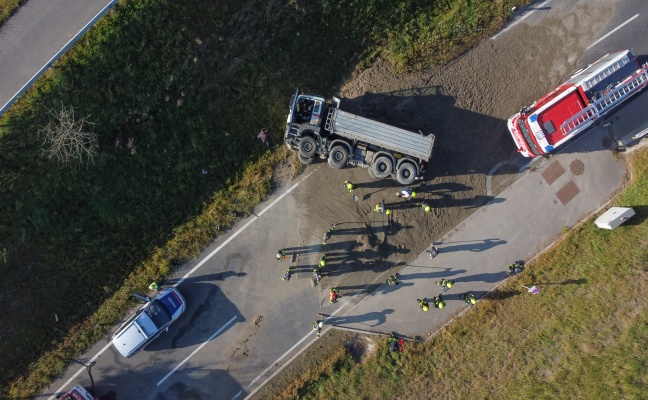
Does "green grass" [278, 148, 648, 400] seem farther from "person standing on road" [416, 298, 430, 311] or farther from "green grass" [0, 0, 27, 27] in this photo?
"green grass" [0, 0, 27, 27]

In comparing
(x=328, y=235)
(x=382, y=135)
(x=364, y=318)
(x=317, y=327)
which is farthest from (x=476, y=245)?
(x=317, y=327)

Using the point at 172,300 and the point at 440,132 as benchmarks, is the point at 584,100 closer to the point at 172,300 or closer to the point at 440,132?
the point at 440,132

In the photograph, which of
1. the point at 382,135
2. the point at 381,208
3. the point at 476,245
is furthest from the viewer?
the point at 476,245

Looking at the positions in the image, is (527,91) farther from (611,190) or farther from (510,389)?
(510,389)

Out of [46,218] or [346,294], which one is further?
[346,294]

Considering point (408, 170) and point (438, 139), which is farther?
point (438, 139)

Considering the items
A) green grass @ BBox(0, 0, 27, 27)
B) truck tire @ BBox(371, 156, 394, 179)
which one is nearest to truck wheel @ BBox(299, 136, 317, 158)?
truck tire @ BBox(371, 156, 394, 179)

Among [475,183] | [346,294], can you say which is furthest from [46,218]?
[475,183]
